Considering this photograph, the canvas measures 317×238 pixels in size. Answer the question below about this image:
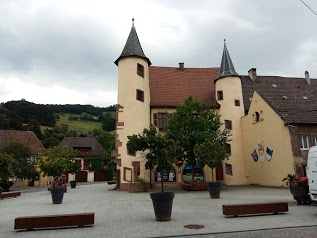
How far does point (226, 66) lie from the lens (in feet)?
108

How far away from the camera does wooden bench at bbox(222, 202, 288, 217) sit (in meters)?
10.8

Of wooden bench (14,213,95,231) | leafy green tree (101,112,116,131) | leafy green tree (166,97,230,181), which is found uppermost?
leafy green tree (101,112,116,131)

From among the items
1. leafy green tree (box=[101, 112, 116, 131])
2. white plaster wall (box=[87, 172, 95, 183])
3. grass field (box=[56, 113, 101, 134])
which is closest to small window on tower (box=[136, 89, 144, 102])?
white plaster wall (box=[87, 172, 95, 183])

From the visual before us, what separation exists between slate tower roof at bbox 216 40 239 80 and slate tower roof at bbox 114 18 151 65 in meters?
8.50

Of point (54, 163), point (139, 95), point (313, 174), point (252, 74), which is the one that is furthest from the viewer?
point (252, 74)

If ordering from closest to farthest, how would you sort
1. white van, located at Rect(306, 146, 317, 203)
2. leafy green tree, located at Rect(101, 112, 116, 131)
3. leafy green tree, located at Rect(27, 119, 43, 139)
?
white van, located at Rect(306, 146, 317, 203), leafy green tree, located at Rect(27, 119, 43, 139), leafy green tree, located at Rect(101, 112, 116, 131)

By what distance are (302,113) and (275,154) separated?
14.5ft

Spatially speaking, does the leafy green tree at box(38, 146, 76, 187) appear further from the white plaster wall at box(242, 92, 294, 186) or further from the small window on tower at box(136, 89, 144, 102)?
the white plaster wall at box(242, 92, 294, 186)

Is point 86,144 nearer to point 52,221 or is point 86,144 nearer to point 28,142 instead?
point 28,142

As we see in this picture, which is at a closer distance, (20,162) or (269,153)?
A: (269,153)

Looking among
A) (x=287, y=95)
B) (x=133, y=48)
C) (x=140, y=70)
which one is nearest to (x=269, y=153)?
(x=287, y=95)

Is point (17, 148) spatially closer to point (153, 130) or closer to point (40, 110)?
point (153, 130)

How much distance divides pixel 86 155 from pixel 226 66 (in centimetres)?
3676

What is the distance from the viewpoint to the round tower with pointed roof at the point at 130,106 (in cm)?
2745
